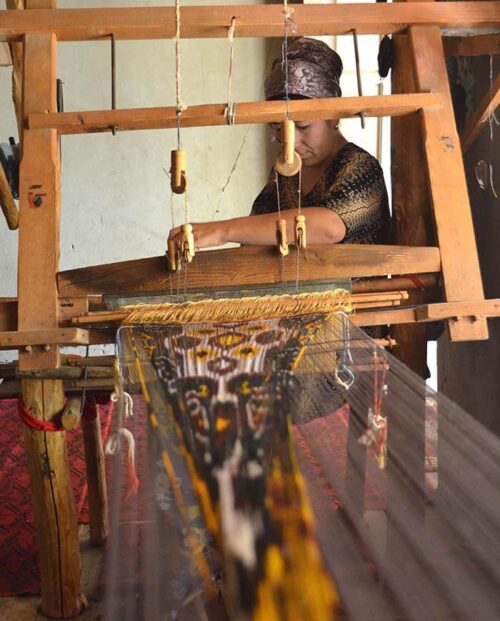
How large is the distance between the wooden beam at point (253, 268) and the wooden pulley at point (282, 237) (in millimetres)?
44

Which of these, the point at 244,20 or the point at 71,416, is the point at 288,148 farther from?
the point at 71,416

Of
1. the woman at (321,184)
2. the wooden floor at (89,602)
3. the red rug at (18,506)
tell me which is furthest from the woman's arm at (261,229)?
the wooden floor at (89,602)

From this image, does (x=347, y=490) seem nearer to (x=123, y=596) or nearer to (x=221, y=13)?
(x=123, y=596)

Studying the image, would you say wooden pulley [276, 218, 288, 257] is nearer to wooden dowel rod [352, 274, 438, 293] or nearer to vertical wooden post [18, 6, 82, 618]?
wooden dowel rod [352, 274, 438, 293]

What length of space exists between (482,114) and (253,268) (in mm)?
884

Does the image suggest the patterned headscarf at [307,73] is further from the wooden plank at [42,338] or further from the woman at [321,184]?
the wooden plank at [42,338]

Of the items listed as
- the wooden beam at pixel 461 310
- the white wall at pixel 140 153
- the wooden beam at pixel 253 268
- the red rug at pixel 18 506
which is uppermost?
the white wall at pixel 140 153

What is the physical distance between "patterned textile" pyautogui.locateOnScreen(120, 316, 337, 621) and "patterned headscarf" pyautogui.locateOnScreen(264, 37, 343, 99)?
800 millimetres

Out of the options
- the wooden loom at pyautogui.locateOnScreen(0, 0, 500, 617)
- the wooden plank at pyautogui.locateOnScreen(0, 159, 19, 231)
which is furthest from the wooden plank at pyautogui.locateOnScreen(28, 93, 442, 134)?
the wooden plank at pyautogui.locateOnScreen(0, 159, 19, 231)

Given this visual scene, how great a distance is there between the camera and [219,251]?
194 centimetres

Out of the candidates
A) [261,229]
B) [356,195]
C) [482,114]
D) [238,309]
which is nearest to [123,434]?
[238,309]

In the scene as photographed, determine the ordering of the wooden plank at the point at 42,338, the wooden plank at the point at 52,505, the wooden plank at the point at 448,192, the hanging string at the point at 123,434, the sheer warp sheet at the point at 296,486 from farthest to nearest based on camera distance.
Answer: the wooden plank at the point at 52,505 < the wooden plank at the point at 448,192 < the wooden plank at the point at 42,338 < the hanging string at the point at 123,434 < the sheer warp sheet at the point at 296,486

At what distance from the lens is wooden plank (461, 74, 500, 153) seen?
221 cm

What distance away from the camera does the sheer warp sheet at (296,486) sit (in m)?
1.18
